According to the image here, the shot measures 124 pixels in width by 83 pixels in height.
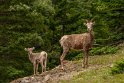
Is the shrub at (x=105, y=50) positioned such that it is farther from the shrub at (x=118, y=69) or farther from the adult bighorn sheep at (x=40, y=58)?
the shrub at (x=118, y=69)

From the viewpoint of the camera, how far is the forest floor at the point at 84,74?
17.3 meters

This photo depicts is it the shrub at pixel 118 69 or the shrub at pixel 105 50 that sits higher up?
the shrub at pixel 118 69

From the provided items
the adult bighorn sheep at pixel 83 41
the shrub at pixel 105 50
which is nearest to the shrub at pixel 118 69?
the adult bighorn sheep at pixel 83 41

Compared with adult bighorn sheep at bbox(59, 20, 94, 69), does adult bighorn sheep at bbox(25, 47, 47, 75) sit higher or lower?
lower

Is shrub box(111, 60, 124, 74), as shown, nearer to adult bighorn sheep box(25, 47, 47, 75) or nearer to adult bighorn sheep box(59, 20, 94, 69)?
adult bighorn sheep box(59, 20, 94, 69)

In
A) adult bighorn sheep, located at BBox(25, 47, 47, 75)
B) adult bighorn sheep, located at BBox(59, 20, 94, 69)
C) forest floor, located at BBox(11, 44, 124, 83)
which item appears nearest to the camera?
forest floor, located at BBox(11, 44, 124, 83)

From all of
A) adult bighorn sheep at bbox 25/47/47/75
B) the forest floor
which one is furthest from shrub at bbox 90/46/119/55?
adult bighorn sheep at bbox 25/47/47/75

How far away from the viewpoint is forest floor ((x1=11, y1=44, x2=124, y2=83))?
1729 centimetres

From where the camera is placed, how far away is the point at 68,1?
36.4 meters

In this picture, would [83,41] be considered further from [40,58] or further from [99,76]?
[99,76]

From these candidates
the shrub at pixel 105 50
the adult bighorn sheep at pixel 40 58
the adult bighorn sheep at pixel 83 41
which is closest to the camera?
the adult bighorn sheep at pixel 83 41

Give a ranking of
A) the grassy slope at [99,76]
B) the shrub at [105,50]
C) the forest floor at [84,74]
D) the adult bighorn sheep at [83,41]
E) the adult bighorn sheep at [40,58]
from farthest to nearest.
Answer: the shrub at [105,50] < the adult bighorn sheep at [40,58] < the adult bighorn sheep at [83,41] < the forest floor at [84,74] < the grassy slope at [99,76]

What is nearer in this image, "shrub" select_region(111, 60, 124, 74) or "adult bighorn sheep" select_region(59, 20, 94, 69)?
"shrub" select_region(111, 60, 124, 74)

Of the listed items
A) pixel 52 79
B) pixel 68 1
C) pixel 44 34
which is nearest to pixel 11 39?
pixel 52 79
